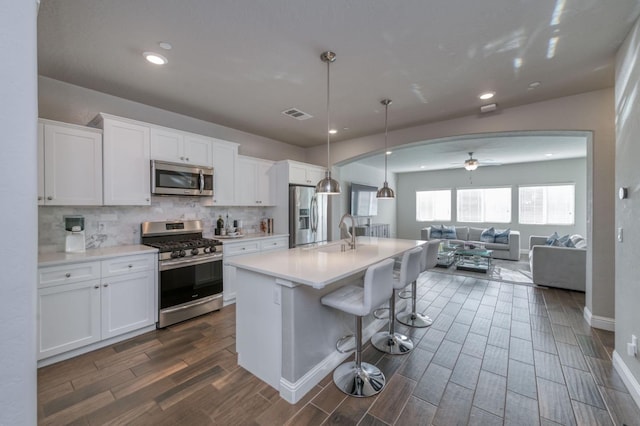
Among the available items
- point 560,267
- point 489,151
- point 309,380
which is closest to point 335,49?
point 309,380

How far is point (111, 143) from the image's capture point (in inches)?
114

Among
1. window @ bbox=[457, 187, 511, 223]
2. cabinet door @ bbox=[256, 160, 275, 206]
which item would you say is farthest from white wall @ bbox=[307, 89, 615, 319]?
window @ bbox=[457, 187, 511, 223]

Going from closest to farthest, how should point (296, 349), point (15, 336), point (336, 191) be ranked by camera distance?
point (15, 336) < point (296, 349) < point (336, 191)

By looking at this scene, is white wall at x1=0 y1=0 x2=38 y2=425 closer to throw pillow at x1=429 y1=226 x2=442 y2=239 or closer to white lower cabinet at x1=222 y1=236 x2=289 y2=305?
white lower cabinet at x1=222 y1=236 x2=289 y2=305

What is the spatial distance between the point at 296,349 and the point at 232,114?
10.7 ft

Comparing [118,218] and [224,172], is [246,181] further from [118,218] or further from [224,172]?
[118,218]

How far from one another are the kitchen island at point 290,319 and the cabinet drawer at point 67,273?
1.51 metres

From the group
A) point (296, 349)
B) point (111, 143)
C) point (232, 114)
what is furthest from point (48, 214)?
point (296, 349)

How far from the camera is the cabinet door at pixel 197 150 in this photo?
11.6ft

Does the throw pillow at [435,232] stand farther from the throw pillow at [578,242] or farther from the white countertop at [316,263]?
the white countertop at [316,263]

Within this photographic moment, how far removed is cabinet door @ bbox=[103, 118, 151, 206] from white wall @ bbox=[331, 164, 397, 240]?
11.1 feet

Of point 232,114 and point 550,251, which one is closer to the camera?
point 232,114

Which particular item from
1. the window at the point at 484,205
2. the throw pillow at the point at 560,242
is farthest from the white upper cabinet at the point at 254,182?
the window at the point at 484,205

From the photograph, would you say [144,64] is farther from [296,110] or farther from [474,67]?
[474,67]
